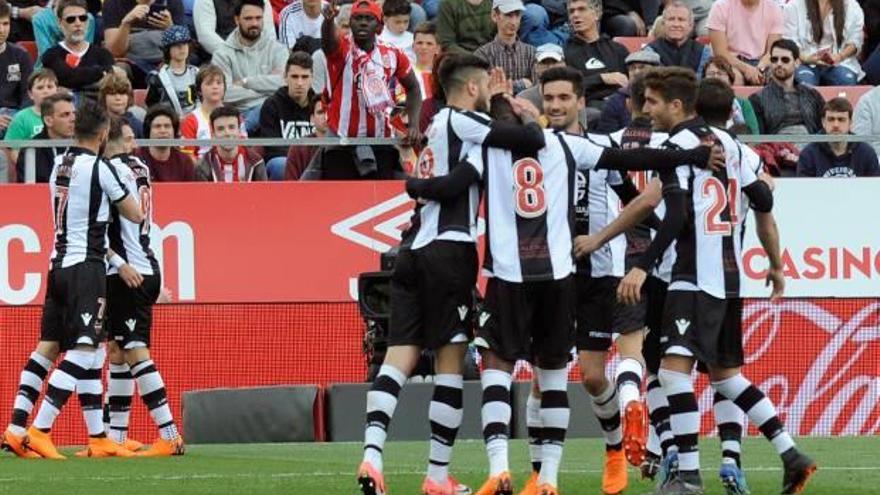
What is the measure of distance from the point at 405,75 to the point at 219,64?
3559 mm

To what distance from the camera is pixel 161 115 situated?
59.1 feet

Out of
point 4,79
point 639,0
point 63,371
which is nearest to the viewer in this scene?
point 63,371

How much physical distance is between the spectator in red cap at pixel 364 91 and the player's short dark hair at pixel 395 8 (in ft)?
7.28

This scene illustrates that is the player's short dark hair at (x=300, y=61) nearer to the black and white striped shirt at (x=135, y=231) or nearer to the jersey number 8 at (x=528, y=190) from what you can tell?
the black and white striped shirt at (x=135, y=231)

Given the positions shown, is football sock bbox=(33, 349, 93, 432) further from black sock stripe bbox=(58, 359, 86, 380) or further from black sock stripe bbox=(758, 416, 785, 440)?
black sock stripe bbox=(758, 416, 785, 440)

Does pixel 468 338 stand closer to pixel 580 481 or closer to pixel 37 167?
pixel 580 481

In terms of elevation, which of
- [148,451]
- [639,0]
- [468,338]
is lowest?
[148,451]

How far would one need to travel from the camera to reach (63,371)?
1386 centimetres

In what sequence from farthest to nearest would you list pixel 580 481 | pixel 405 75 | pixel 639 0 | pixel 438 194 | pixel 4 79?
pixel 639 0 → pixel 4 79 → pixel 405 75 → pixel 580 481 → pixel 438 194

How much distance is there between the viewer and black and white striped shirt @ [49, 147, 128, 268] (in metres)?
13.8

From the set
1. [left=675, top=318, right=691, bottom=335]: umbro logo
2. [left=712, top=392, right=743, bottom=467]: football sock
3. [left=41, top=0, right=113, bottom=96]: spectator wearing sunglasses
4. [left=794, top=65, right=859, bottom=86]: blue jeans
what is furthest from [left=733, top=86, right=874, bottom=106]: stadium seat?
[left=675, top=318, right=691, bottom=335]: umbro logo

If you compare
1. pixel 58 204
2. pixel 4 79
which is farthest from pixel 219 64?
pixel 58 204

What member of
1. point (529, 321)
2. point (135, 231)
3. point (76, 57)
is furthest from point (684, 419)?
point (76, 57)

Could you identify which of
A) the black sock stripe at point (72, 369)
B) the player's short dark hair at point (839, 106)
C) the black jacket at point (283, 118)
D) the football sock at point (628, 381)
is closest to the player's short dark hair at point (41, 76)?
the black jacket at point (283, 118)
